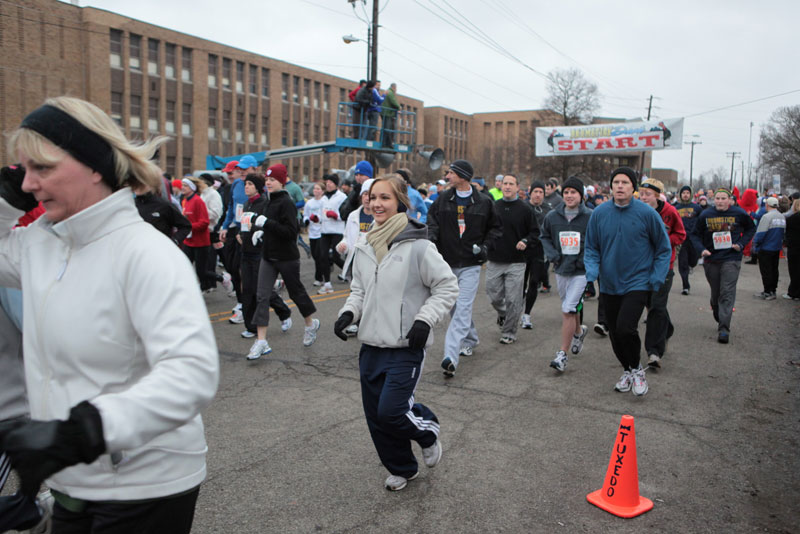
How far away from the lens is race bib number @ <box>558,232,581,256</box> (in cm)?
682

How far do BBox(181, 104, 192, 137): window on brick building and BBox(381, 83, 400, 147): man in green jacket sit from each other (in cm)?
3273

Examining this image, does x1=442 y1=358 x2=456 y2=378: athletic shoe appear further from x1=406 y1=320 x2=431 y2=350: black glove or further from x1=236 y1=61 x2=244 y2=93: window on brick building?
x1=236 y1=61 x2=244 y2=93: window on brick building

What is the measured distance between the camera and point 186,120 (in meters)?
48.7

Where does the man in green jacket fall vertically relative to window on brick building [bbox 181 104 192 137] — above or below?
below

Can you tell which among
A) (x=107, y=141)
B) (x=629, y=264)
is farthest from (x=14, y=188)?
(x=629, y=264)

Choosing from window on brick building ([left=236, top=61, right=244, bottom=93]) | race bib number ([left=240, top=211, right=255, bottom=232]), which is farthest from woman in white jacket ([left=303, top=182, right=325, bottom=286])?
window on brick building ([left=236, top=61, right=244, bottom=93])

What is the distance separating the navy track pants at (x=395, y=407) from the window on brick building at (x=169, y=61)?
159ft

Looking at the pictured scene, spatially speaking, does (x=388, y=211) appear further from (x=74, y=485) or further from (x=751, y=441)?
(x=751, y=441)

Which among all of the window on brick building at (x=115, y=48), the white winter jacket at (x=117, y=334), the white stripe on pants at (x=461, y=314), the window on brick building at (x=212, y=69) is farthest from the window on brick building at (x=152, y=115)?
the white winter jacket at (x=117, y=334)

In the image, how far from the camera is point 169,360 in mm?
1459

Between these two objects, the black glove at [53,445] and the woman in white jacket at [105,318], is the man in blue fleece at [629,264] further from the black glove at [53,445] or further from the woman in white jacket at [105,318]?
the black glove at [53,445]

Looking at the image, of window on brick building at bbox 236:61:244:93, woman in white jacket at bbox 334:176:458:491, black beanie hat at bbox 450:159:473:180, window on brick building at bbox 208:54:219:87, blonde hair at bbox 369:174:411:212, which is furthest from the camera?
window on brick building at bbox 236:61:244:93

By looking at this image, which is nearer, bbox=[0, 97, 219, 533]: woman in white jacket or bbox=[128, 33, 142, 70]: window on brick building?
bbox=[0, 97, 219, 533]: woman in white jacket

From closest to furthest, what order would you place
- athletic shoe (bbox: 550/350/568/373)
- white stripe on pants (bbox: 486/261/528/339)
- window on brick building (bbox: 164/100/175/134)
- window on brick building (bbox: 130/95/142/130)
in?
athletic shoe (bbox: 550/350/568/373), white stripe on pants (bbox: 486/261/528/339), window on brick building (bbox: 130/95/142/130), window on brick building (bbox: 164/100/175/134)
